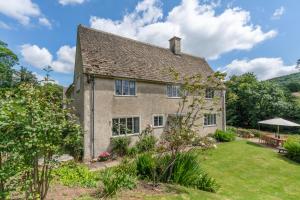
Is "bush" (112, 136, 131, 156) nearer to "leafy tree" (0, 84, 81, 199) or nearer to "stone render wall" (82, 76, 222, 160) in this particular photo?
"stone render wall" (82, 76, 222, 160)

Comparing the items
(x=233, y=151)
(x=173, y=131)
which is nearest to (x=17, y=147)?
(x=173, y=131)

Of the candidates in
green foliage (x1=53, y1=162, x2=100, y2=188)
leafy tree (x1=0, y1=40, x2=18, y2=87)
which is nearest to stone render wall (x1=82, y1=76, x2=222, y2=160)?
green foliage (x1=53, y1=162, x2=100, y2=188)

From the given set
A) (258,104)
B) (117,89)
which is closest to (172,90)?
(117,89)

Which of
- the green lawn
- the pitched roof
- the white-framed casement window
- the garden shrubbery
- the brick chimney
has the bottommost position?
the green lawn

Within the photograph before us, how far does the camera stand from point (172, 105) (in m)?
18.3

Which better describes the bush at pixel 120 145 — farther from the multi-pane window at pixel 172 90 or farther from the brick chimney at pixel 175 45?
the brick chimney at pixel 175 45

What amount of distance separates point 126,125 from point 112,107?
2.06 m

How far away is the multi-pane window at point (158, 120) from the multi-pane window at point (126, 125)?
6.27ft

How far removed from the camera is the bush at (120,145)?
14079 millimetres

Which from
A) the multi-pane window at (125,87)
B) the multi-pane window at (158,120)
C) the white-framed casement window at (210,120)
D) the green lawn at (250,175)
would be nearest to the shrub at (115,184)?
the green lawn at (250,175)

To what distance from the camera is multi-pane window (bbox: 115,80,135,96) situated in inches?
585

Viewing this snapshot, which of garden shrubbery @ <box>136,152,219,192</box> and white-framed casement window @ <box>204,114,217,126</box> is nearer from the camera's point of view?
garden shrubbery @ <box>136,152,219,192</box>

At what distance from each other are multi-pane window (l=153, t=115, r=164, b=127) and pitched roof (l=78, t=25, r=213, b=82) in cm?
360

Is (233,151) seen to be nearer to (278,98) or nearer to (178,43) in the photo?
(178,43)
